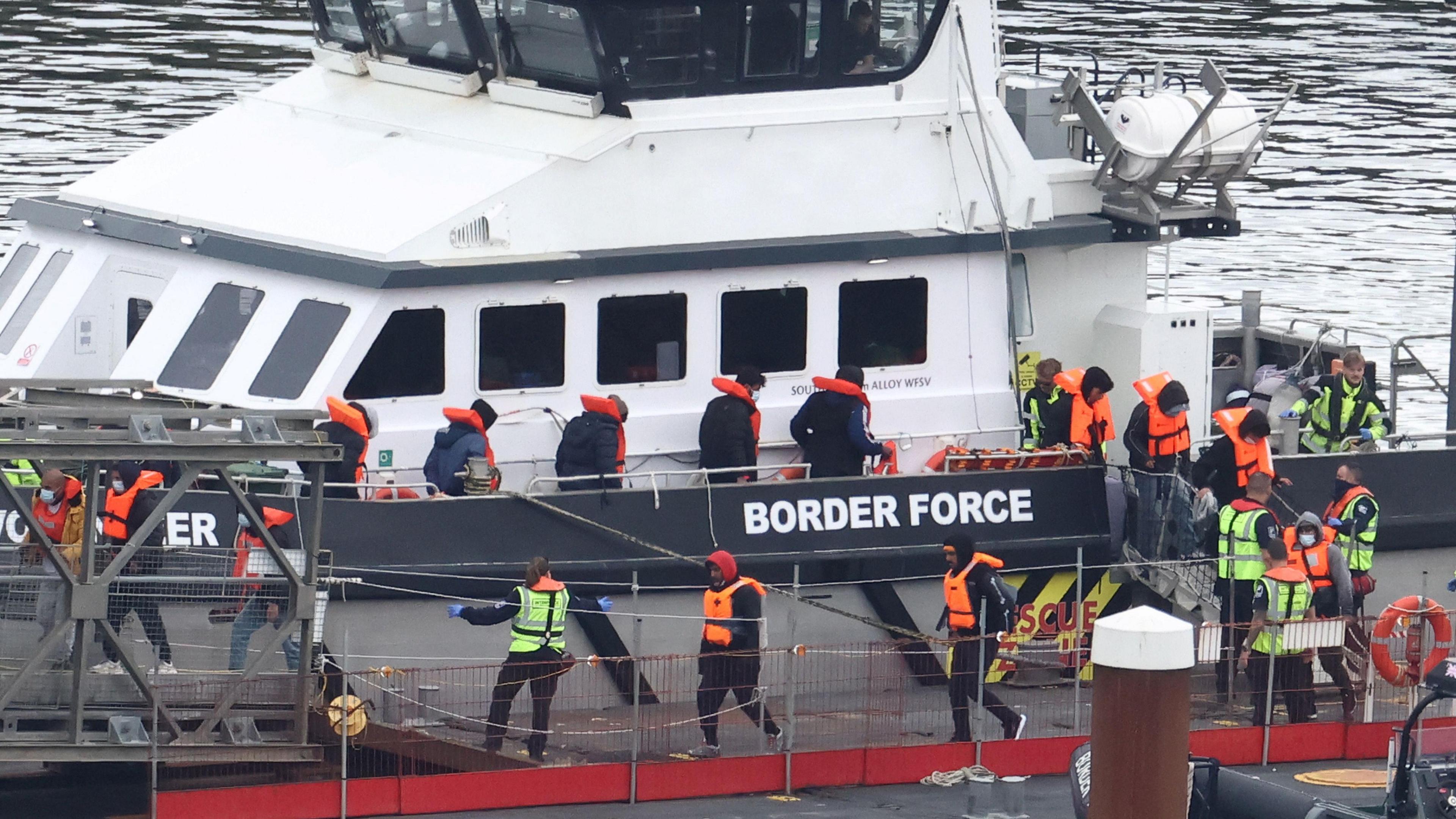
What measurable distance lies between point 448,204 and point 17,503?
2.87 metres

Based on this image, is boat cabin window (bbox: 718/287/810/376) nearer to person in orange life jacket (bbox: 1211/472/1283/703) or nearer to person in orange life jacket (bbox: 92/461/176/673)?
person in orange life jacket (bbox: 1211/472/1283/703)

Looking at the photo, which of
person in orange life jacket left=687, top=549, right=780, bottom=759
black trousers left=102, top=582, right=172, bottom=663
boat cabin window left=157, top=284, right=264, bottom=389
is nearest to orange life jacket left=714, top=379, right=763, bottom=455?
person in orange life jacket left=687, top=549, right=780, bottom=759

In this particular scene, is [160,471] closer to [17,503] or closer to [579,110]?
[17,503]

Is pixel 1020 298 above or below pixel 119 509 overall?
above

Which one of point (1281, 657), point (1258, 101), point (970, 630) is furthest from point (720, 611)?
point (1258, 101)

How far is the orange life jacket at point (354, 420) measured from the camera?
460 inches

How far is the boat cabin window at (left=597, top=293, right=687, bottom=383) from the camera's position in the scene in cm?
1253

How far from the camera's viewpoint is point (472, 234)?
478 inches

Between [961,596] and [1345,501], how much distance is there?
2322 millimetres

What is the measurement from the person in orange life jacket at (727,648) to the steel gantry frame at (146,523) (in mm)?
1822

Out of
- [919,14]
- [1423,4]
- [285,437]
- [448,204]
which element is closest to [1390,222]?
[1423,4]

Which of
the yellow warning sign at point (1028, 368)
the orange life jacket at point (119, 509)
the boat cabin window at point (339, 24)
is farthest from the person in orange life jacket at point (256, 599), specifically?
the yellow warning sign at point (1028, 368)

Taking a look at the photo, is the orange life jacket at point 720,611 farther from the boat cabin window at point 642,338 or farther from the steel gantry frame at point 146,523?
the steel gantry frame at point 146,523

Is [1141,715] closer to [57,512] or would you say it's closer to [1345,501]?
[1345,501]
